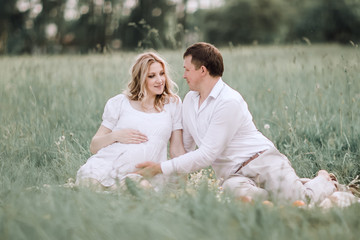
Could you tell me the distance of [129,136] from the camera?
11.0ft

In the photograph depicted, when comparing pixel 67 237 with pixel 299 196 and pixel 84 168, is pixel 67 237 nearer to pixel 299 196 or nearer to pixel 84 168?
pixel 84 168

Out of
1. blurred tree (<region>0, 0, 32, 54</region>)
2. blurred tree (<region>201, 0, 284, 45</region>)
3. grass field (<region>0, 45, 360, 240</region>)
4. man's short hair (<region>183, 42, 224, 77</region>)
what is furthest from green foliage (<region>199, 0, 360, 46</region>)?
man's short hair (<region>183, 42, 224, 77</region>)

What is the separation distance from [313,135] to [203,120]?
1.57 m

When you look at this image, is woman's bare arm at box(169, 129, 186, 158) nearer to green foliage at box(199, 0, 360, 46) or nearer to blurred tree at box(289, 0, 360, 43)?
blurred tree at box(289, 0, 360, 43)

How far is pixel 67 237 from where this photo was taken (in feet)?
5.99

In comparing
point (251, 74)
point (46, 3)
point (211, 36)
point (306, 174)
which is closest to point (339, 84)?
point (251, 74)

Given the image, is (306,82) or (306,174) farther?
(306,82)

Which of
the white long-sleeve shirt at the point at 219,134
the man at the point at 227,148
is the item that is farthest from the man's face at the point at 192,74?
the white long-sleeve shirt at the point at 219,134

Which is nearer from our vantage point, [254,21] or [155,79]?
[155,79]

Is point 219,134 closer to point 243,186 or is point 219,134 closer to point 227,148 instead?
point 227,148

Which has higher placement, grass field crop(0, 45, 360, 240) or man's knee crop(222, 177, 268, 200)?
grass field crop(0, 45, 360, 240)

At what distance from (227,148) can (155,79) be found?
0.89 metres

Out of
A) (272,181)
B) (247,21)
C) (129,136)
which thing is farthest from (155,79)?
(247,21)

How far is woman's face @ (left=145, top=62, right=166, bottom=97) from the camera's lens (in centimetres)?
348
